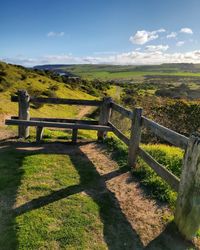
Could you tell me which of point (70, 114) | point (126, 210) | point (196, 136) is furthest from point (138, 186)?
point (70, 114)

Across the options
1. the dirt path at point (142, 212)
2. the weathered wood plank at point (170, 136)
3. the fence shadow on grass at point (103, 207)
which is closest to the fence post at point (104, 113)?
the fence shadow on grass at point (103, 207)

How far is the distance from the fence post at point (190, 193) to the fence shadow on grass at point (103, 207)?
0.23 metres

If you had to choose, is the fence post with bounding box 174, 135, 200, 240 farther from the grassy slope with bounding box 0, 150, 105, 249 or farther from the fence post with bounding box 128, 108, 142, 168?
the fence post with bounding box 128, 108, 142, 168

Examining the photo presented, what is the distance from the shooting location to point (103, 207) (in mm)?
5391

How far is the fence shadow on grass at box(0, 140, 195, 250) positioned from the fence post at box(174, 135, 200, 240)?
0.23 m

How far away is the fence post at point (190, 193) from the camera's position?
14.4 ft

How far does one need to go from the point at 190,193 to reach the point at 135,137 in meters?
2.90

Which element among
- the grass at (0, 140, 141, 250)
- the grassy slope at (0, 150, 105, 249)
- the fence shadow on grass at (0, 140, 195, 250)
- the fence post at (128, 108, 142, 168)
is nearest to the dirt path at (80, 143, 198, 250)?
the fence shadow on grass at (0, 140, 195, 250)

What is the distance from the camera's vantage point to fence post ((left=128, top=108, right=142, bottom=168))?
7.16 meters

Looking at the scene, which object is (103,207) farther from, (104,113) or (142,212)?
(104,113)

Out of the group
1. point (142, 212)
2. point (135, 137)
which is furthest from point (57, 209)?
point (135, 137)

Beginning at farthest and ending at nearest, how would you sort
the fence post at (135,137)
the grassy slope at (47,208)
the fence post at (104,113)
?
the fence post at (104,113) → the fence post at (135,137) → the grassy slope at (47,208)

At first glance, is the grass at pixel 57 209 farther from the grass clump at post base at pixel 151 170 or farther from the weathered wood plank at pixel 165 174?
the weathered wood plank at pixel 165 174

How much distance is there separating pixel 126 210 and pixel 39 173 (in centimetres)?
244
